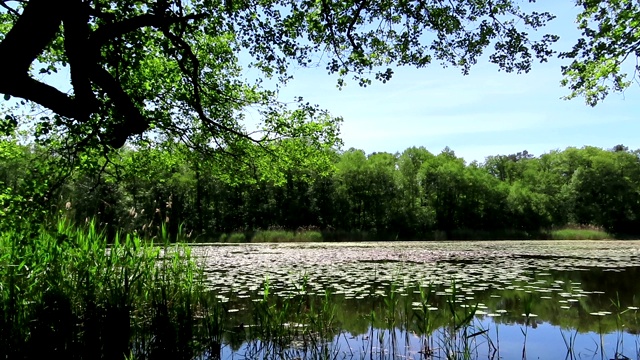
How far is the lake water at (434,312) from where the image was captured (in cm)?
493

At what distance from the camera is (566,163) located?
58281mm

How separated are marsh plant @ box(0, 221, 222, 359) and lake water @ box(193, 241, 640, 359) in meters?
0.66

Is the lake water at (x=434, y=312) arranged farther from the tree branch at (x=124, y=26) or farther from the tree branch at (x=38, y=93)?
the tree branch at (x=124, y=26)

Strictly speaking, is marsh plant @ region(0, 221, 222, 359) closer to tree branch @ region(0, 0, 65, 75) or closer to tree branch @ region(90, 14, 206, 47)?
tree branch @ region(0, 0, 65, 75)

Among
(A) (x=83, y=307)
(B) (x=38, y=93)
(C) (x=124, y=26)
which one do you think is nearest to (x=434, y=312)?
(A) (x=83, y=307)

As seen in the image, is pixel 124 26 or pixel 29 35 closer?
pixel 29 35

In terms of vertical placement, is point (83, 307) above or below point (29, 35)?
below

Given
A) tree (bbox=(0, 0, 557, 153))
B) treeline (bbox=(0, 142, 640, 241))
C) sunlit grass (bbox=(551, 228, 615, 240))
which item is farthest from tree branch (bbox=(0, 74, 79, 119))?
sunlit grass (bbox=(551, 228, 615, 240))

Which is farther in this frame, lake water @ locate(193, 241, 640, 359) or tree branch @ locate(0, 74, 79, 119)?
lake water @ locate(193, 241, 640, 359)

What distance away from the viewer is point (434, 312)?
6.74 meters

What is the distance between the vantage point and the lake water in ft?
16.2

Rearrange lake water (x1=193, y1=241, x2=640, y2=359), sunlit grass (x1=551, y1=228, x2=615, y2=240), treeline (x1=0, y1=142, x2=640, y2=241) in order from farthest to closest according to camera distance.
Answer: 1. treeline (x1=0, y1=142, x2=640, y2=241)
2. sunlit grass (x1=551, y1=228, x2=615, y2=240)
3. lake water (x1=193, y1=241, x2=640, y2=359)

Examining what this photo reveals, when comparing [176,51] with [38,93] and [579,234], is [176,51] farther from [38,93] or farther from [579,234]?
[579,234]

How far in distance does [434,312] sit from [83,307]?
493 centimetres
